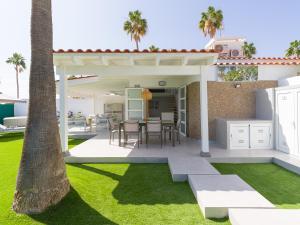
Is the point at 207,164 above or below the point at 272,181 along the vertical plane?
above

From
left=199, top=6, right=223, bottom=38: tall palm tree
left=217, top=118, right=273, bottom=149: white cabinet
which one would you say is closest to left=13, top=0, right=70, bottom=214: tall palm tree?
left=217, top=118, right=273, bottom=149: white cabinet

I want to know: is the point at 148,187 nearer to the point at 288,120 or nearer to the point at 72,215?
the point at 72,215

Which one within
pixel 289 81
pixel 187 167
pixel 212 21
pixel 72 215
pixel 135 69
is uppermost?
pixel 212 21

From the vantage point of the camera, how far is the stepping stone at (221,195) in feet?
12.1

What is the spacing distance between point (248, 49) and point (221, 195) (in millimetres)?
33481

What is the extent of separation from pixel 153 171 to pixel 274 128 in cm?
529

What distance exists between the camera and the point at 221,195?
4184 millimetres

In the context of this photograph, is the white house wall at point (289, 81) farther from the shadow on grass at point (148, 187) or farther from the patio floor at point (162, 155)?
the shadow on grass at point (148, 187)

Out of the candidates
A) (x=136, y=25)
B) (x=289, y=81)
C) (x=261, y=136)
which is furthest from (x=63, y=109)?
(x=136, y=25)

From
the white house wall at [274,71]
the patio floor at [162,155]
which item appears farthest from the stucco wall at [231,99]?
the patio floor at [162,155]

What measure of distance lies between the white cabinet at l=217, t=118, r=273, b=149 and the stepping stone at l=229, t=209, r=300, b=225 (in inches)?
192

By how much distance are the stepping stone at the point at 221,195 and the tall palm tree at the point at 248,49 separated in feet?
105

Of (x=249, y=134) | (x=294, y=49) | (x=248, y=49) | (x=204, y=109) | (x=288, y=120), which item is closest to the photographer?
(x=204, y=109)

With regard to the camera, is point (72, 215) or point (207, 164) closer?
point (72, 215)
